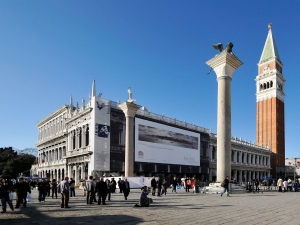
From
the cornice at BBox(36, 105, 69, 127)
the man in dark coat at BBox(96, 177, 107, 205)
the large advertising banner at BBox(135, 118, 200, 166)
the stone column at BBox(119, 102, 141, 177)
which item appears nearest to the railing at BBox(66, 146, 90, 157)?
the large advertising banner at BBox(135, 118, 200, 166)

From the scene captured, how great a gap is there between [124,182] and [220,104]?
334 inches

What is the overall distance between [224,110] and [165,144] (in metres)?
27.5

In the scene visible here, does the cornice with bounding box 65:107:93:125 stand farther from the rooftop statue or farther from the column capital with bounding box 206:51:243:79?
the rooftop statue

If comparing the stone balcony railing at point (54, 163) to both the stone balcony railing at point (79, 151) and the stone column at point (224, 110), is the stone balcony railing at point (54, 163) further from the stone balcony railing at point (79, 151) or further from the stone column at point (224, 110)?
the stone column at point (224, 110)

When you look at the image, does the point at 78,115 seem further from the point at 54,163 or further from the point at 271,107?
the point at 271,107

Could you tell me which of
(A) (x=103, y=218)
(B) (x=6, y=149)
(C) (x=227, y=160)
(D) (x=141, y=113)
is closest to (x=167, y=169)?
(D) (x=141, y=113)

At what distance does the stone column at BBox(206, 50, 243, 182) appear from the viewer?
69.8ft

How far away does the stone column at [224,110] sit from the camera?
2128 centimetres

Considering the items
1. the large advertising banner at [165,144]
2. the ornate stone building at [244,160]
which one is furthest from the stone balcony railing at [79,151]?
the ornate stone building at [244,160]

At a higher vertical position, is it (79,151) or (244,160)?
(79,151)

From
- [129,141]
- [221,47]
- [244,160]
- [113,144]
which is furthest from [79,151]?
[244,160]

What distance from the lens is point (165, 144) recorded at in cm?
4834

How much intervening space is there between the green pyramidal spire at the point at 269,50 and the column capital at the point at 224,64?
7272 centimetres

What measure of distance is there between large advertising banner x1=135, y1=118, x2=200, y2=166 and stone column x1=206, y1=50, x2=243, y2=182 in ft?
74.9
